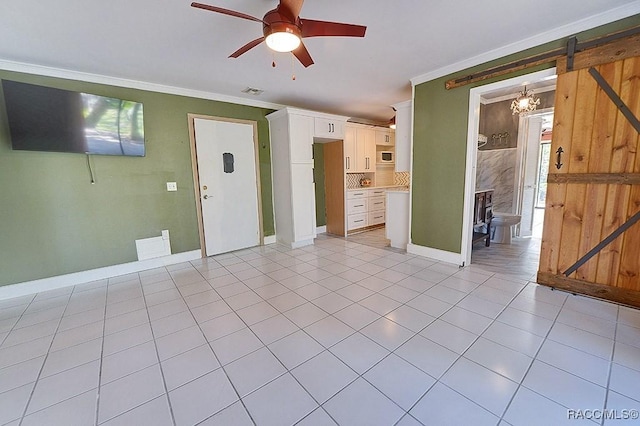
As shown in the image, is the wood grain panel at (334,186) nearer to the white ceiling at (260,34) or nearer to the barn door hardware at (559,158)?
the white ceiling at (260,34)

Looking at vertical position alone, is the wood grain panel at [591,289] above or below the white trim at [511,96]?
below

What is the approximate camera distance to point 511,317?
213cm

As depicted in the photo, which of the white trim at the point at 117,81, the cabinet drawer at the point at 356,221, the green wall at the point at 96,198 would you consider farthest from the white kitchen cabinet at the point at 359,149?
the green wall at the point at 96,198

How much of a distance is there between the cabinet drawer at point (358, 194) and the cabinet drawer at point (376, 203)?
0.21 m

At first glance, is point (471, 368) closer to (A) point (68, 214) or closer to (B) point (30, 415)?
(B) point (30, 415)

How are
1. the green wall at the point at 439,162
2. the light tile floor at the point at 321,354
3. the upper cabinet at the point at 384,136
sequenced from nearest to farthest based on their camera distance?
1. the light tile floor at the point at 321,354
2. the green wall at the point at 439,162
3. the upper cabinet at the point at 384,136

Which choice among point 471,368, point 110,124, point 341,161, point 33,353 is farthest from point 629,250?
point 110,124

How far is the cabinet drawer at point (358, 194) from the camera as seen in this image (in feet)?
16.8

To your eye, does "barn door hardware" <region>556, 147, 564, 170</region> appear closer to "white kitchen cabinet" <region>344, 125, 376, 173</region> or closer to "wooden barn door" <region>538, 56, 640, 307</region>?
"wooden barn door" <region>538, 56, 640, 307</region>

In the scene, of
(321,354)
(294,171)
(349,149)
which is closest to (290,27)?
(321,354)

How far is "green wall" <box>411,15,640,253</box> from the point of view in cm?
325

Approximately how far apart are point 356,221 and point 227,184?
8.65ft

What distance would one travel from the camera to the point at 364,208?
17.9ft

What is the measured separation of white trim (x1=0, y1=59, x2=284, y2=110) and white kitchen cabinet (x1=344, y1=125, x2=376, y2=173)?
1.82 metres
